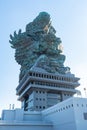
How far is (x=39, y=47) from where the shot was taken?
92.8 metres

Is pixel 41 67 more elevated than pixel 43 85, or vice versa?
pixel 41 67

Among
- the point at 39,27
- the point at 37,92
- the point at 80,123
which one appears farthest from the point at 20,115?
the point at 39,27

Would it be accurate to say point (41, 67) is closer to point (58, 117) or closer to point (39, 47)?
point (39, 47)

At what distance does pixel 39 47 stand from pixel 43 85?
2223 centimetres

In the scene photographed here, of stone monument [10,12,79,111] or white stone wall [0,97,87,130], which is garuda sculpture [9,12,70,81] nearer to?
stone monument [10,12,79,111]

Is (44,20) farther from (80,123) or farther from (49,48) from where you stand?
(80,123)

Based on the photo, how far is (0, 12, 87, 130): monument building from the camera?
Result: 41656mm

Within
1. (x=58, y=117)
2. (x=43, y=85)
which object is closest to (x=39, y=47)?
(x=43, y=85)

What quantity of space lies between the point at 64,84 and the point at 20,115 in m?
37.1

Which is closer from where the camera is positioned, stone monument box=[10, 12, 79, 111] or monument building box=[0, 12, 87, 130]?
monument building box=[0, 12, 87, 130]

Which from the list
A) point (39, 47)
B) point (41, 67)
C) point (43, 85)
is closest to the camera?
point (43, 85)

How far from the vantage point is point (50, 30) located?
10431 cm

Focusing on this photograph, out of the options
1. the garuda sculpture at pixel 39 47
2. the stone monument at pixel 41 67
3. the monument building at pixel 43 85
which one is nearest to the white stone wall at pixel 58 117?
the monument building at pixel 43 85

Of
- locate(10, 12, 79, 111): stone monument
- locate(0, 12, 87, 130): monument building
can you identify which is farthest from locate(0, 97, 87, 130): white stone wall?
locate(10, 12, 79, 111): stone monument
